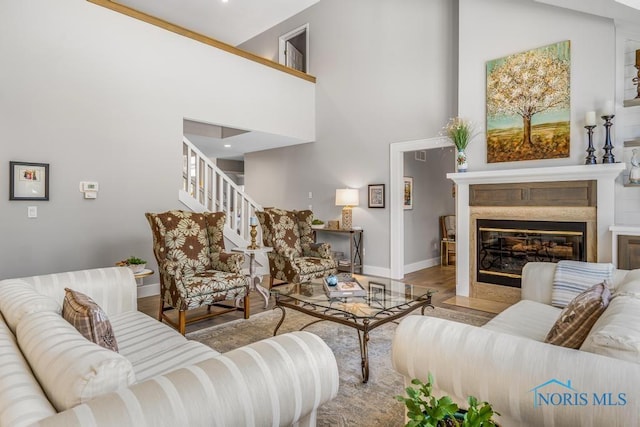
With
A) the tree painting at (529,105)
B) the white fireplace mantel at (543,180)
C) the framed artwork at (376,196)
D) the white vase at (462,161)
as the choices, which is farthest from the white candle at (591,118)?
the framed artwork at (376,196)

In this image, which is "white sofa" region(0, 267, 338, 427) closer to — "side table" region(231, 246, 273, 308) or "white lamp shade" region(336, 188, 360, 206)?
"side table" region(231, 246, 273, 308)

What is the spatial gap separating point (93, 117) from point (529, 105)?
4.89 meters

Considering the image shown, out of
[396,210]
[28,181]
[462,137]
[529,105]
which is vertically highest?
[529,105]

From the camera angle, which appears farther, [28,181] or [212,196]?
[212,196]

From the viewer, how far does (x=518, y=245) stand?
4.21 m

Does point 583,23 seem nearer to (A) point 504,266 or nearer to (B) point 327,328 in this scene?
(A) point 504,266

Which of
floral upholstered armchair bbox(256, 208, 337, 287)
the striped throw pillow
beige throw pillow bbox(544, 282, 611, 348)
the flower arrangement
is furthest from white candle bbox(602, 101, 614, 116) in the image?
floral upholstered armchair bbox(256, 208, 337, 287)

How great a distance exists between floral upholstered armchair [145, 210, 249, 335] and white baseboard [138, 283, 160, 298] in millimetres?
1191

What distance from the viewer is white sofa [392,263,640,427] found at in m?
1.01

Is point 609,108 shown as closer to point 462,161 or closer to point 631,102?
point 631,102

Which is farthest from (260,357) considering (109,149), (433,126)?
(433,126)

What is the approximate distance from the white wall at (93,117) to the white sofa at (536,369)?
12.8ft

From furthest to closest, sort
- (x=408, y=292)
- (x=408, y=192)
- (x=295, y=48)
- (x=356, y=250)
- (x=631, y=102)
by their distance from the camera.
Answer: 1. (x=295, y=48)
2. (x=408, y=192)
3. (x=356, y=250)
4. (x=631, y=102)
5. (x=408, y=292)

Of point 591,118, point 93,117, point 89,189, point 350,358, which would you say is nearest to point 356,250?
point 350,358
